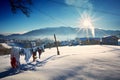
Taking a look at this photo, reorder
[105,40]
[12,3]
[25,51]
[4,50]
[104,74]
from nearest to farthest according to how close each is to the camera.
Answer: [12,3], [104,74], [25,51], [4,50], [105,40]

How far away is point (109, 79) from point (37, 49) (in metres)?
12.0

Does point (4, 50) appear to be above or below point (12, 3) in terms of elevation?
below

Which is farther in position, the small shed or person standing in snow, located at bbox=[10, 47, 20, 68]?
the small shed

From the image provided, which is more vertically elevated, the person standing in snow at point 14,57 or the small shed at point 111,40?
the small shed at point 111,40

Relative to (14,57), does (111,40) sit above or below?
above

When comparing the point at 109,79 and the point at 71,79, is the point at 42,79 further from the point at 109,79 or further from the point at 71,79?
the point at 109,79

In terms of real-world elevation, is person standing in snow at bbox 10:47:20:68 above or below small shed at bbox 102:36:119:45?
below

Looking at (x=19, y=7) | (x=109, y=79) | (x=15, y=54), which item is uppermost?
(x=19, y=7)

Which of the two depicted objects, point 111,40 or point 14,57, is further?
point 111,40

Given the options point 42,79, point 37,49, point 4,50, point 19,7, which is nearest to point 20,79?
point 42,79

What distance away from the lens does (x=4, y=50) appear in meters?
36.5

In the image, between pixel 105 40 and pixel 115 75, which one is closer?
pixel 115 75

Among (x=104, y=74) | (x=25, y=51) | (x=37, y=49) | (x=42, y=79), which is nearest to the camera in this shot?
(x=42, y=79)

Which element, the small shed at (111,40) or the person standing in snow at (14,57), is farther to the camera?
the small shed at (111,40)
